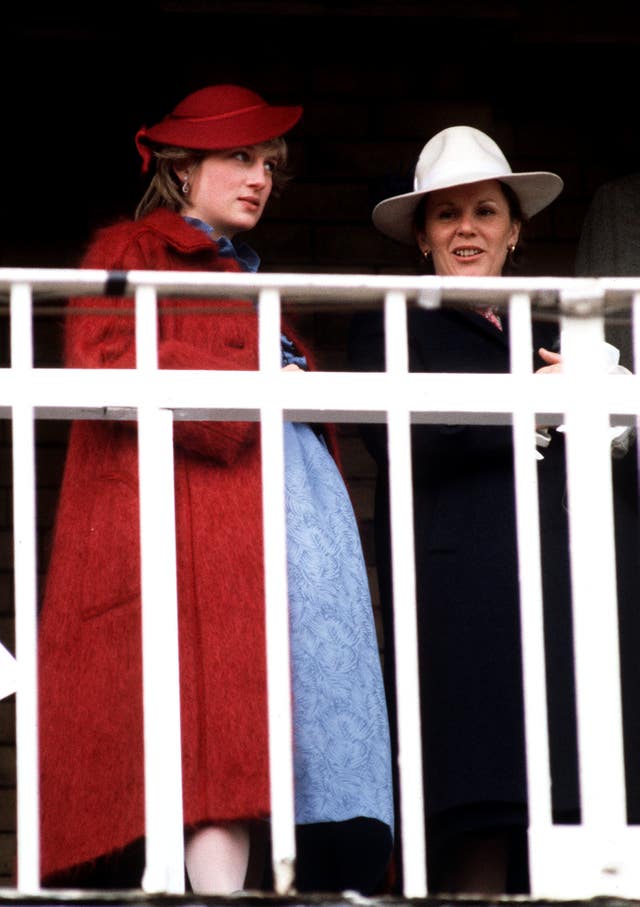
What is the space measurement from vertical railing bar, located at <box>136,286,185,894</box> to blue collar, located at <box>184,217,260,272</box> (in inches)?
26.6

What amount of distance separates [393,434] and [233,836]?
843 mm

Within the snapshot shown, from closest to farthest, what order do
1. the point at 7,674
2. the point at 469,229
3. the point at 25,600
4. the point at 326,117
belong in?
the point at 25,600
the point at 7,674
the point at 469,229
the point at 326,117

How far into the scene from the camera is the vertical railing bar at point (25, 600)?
3537 millimetres

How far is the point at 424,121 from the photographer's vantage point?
6.14 m

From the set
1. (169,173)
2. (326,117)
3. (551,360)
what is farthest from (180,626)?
(326,117)

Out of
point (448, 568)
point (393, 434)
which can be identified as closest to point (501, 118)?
point (448, 568)

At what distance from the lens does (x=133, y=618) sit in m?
3.91

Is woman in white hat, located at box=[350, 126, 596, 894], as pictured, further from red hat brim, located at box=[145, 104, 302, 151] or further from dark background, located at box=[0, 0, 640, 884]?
dark background, located at box=[0, 0, 640, 884]

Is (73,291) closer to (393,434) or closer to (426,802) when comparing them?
(393,434)

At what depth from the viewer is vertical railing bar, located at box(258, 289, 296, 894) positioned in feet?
11.6

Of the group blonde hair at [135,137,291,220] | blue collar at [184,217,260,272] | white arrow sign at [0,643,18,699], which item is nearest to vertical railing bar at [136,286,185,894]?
white arrow sign at [0,643,18,699]

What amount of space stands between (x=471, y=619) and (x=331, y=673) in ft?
1.14

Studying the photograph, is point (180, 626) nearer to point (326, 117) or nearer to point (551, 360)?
point (551, 360)

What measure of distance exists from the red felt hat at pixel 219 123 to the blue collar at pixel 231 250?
184 millimetres
